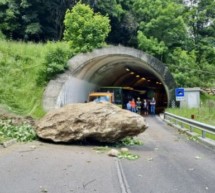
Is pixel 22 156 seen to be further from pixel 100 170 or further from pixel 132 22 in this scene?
Answer: pixel 132 22

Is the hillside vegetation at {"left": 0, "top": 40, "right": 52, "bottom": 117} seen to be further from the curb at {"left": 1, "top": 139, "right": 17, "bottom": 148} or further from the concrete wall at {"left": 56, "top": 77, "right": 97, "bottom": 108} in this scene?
the curb at {"left": 1, "top": 139, "right": 17, "bottom": 148}

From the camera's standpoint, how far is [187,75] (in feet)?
129

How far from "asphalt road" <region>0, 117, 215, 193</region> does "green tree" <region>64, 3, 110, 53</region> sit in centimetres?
1783

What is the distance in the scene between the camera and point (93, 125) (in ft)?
46.3

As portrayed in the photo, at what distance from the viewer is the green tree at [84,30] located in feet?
102

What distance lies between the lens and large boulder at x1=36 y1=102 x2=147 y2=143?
14.0m

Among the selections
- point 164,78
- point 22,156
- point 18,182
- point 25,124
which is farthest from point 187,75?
point 18,182

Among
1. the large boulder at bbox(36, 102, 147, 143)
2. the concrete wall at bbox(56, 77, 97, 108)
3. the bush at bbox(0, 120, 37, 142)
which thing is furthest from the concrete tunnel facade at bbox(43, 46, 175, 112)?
the large boulder at bbox(36, 102, 147, 143)

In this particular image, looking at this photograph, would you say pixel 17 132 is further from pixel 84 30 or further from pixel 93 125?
pixel 84 30

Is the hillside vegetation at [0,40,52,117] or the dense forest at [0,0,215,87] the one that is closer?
the hillside vegetation at [0,40,52,117]

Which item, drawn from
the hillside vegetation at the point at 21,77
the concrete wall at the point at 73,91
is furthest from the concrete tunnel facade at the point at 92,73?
the hillside vegetation at the point at 21,77

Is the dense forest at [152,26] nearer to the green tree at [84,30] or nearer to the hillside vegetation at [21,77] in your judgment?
the green tree at [84,30]

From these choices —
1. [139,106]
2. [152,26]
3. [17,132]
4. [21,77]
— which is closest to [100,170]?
[17,132]

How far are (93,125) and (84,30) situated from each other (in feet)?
62.0
